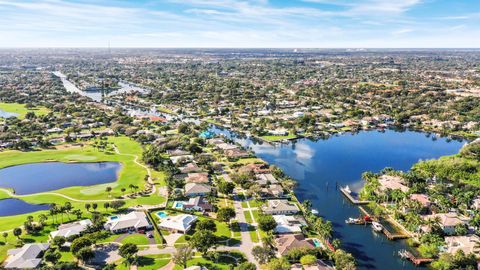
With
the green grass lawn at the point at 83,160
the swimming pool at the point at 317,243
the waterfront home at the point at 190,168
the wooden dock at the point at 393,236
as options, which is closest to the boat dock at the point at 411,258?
the wooden dock at the point at 393,236

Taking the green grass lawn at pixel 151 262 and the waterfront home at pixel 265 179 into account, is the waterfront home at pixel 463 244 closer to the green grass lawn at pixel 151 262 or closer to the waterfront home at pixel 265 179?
the waterfront home at pixel 265 179

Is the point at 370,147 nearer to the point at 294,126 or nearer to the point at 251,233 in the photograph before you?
the point at 294,126

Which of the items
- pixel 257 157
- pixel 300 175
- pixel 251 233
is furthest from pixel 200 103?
pixel 251 233

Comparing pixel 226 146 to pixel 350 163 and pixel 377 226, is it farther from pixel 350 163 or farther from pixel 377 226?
pixel 377 226

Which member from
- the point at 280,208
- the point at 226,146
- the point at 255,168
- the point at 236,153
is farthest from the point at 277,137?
the point at 280,208

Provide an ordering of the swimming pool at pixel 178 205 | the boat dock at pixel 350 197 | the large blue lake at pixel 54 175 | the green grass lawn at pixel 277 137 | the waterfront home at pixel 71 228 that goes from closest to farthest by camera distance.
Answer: the waterfront home at pixel 71 228 < the swimming pool at pixel 178 205 < the boat dock at pixel 350 197 < the large blue lake at pixel 54 175 < the green grass lawn at pixel 277 137

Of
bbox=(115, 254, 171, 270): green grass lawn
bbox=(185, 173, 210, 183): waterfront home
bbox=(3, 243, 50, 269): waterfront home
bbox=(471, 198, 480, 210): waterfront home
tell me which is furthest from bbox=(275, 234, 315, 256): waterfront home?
bbox=(471, 198, 480, 210): waterfront home
